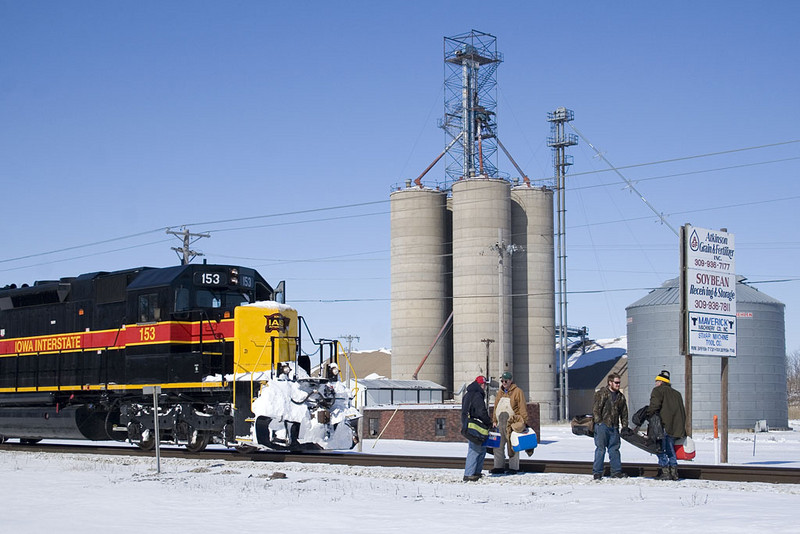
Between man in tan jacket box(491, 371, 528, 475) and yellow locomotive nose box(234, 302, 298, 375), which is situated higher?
yellow locomotive nose box(234, 302, 298, 375)

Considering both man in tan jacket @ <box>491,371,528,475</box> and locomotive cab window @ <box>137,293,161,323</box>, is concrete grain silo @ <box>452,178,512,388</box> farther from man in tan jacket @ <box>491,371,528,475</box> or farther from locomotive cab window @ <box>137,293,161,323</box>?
man in tan jacket @ <box>491,371,528,475</box>

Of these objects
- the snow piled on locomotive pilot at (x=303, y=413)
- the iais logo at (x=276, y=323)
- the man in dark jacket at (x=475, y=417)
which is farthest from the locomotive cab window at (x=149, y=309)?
the man in dark jacket at (x=475, y=417)

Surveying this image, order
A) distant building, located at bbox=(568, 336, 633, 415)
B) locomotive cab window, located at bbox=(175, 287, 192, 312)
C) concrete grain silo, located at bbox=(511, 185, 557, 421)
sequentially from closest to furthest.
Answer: locomotive cab window, located at bbox=(175, 287, 192, 312), concrete grain silo, located at bbox=(511, 185, 557, 421), distant building, located at bbox=(568, 336, 633, 415)

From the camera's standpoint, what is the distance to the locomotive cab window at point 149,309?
1998 centimetres

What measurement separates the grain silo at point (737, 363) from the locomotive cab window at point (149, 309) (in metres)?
33.3

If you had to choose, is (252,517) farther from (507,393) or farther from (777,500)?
(777,500)

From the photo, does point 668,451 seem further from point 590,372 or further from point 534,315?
point 590,372

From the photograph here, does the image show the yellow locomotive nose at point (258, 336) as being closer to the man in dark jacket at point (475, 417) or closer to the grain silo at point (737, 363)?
the man in dark jacket at point (475, 417)

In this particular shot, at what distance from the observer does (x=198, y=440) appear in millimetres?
19625

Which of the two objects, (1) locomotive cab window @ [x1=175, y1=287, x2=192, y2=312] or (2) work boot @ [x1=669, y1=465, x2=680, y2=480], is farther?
(1) locomotive cab window @ [x1=175, y1=287, x2=192, y2=312]

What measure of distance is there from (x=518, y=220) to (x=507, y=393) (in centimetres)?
4841

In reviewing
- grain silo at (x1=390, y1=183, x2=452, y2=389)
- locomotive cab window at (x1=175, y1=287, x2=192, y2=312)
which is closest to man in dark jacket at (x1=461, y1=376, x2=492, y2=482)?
locomotive cab window at (x1=175, y1=287, x2=192, y2=312)

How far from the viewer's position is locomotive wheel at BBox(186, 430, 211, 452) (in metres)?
19.5

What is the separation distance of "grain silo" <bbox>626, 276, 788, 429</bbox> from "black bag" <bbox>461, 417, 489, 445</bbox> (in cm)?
3515
